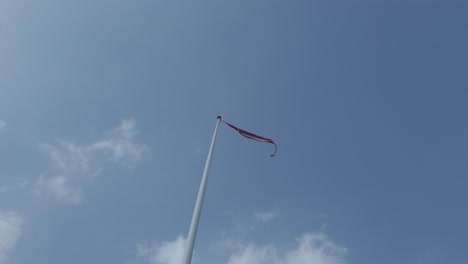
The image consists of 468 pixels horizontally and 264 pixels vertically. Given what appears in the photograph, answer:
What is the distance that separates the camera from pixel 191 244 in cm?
1597

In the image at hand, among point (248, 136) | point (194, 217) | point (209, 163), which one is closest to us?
point (194, 217)

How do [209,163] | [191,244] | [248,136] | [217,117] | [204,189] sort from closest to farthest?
[191,244] → [204,189] → [209,163] → [217,117] → [248,136]

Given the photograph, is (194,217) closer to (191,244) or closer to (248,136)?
(191,244)

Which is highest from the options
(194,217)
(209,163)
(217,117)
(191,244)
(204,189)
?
(217,117)

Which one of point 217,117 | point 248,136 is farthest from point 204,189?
point 248,136

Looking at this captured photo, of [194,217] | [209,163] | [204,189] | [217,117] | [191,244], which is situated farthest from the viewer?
[217,117]

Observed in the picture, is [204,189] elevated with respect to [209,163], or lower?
lower

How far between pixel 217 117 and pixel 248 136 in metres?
4.03

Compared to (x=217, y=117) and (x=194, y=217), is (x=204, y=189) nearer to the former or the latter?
(x=194, y=217)

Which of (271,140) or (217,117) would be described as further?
(271,140)

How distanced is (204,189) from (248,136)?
13.2 m

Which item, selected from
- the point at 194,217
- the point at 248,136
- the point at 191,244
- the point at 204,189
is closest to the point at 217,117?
the point at 248,136

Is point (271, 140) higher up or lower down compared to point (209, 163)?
higher up

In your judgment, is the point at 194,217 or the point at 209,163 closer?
the point at 194,217
